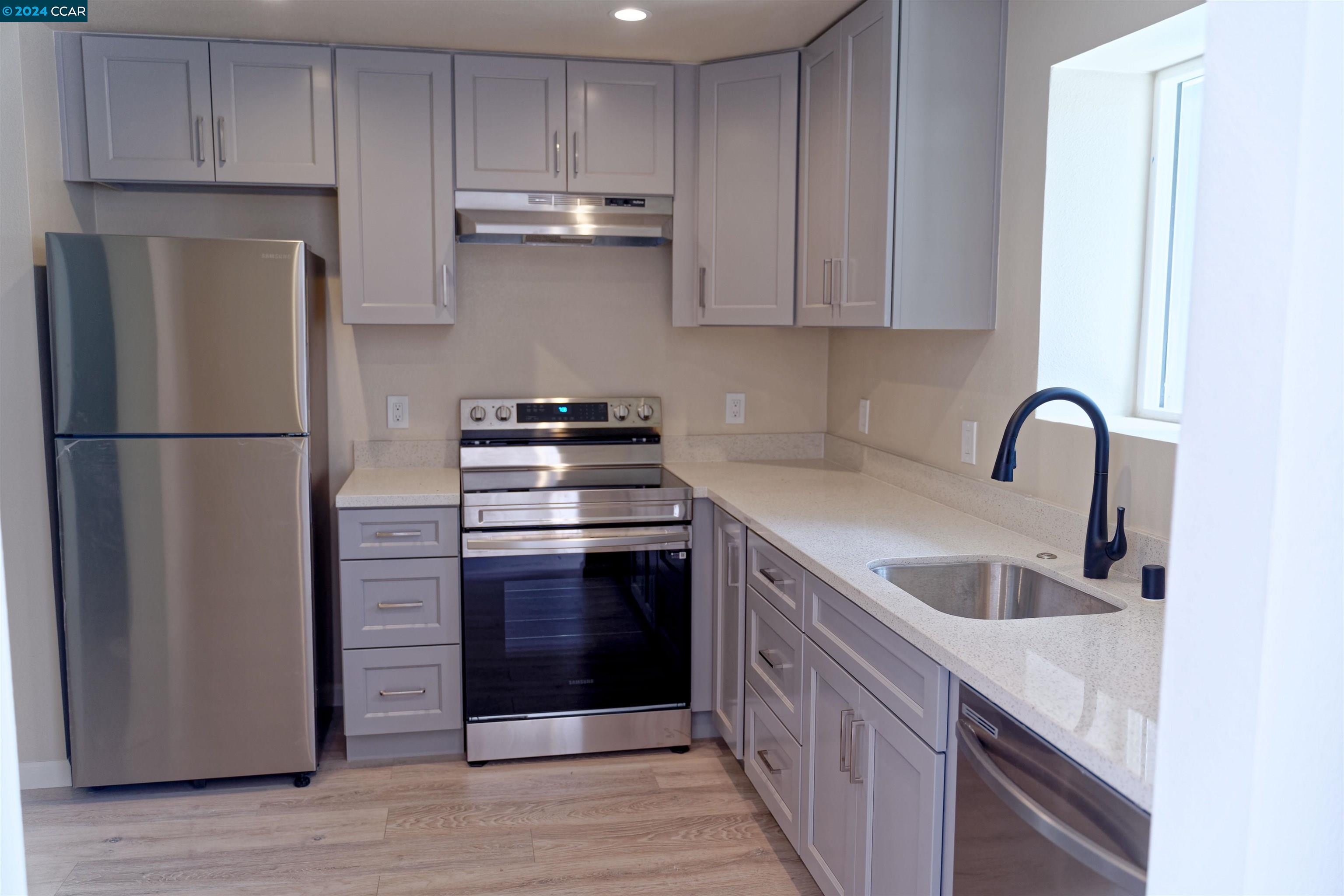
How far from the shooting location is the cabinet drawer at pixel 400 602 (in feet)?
9.66

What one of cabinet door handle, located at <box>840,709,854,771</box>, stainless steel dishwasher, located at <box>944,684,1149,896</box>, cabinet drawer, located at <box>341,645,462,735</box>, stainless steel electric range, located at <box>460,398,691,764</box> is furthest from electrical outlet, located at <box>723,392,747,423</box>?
stainless steel dishwasher, located at <box>944,684,1149,896</box>

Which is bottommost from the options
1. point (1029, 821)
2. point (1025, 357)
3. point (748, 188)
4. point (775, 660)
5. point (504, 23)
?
point (775, 660)

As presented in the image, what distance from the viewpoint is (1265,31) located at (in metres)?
0.57

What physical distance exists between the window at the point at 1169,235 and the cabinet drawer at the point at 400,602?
203cm

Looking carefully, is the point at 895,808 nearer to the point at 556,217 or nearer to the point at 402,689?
the point at 402,689

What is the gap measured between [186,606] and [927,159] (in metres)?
2.42

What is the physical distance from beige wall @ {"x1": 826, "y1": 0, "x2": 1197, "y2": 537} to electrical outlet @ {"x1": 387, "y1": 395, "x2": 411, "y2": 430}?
1.73 m

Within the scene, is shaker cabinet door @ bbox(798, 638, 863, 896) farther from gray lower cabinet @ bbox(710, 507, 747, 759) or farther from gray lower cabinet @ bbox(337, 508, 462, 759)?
gray lower cabinet @ bbox(337, 508, 462, 759)

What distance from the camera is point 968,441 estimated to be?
105 inches

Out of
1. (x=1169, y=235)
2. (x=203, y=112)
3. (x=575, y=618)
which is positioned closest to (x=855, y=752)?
(x=575, y=618)

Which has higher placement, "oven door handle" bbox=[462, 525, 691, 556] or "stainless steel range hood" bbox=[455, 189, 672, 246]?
"stainless steel range hood" bbox=[455, 189, 672, 246]

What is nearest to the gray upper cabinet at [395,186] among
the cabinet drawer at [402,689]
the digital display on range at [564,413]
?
the digital display on range at [564,413]

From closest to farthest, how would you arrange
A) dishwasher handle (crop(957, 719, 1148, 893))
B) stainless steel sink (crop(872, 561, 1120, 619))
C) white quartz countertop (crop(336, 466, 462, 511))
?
dishwasher handle (crop(957, 719, 1148, 893)), stainless steel sink (crop(872, 561, 1120, 619)), white quartz countertop (crop(336, 466, 462, 511))

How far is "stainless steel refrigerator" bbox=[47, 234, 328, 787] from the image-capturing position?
2668 mm
